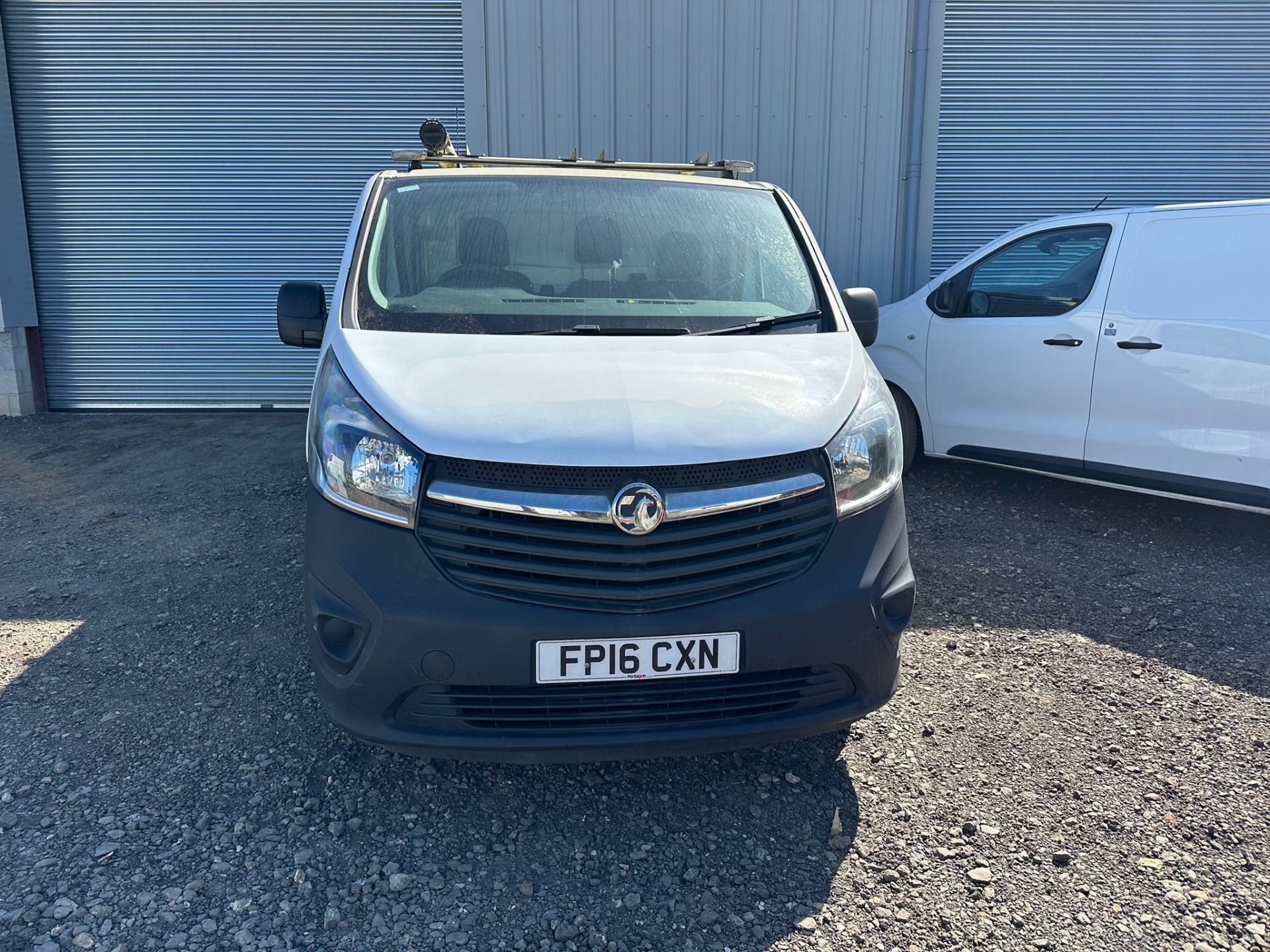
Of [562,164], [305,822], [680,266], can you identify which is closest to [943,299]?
[562,164]

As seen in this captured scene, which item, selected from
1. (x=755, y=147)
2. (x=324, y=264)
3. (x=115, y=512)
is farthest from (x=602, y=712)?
(x=324, y=264)

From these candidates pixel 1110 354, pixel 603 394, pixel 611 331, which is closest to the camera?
pixel 603 394

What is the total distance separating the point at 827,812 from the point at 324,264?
23.8ft

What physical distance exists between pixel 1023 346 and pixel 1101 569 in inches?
54.7

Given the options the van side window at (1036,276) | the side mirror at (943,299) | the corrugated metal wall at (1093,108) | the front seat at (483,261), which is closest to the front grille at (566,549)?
the front seat at (483,261)

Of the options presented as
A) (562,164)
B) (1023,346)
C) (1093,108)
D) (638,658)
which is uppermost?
(1093,108)

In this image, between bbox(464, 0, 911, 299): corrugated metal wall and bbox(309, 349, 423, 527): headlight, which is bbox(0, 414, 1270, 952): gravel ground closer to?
bbox(309, 349, 423, 527): headlight

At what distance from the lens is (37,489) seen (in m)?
5.92

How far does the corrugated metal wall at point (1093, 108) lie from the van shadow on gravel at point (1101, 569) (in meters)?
3.32

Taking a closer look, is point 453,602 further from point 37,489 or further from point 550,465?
point 37,489

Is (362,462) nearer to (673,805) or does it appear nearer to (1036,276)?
(673,805)

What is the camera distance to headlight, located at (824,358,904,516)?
96.5 inches

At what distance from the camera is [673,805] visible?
263 cm

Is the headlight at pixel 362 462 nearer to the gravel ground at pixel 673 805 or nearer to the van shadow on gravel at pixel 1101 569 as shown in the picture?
the gravel ground at pixel 673 805
